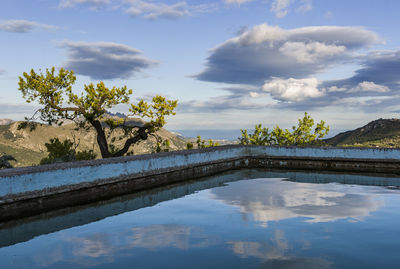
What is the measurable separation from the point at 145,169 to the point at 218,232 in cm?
561

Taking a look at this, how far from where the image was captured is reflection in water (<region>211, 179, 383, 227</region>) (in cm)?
758

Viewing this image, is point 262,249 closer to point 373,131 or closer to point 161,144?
point 161,144

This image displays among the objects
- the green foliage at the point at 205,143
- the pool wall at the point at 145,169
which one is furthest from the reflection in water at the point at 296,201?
the green foliage at the point at 205,143

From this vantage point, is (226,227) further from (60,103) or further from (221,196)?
(60,103)

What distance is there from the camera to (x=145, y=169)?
37.5 ft

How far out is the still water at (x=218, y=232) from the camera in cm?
509

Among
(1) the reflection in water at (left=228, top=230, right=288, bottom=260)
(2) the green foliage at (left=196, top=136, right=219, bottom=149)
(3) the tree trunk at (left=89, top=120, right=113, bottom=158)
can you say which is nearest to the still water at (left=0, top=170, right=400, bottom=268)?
(1) the reflection in water at (left=228, top=230, right=288, bottom=260)

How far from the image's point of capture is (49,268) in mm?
4895

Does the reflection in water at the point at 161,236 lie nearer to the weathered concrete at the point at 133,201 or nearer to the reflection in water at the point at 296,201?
the weathered concrete at the point at 133,201

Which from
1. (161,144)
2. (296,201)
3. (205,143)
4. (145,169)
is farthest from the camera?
(205,143)

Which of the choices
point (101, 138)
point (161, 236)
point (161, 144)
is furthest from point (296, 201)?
point (161, 144)

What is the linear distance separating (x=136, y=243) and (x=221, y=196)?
14.5ft

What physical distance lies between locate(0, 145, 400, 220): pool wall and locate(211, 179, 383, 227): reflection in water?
2.35 meters

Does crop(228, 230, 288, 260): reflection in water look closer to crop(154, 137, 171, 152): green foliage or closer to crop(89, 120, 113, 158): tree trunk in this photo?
crop(154, 137, 171, 152): green foliage
